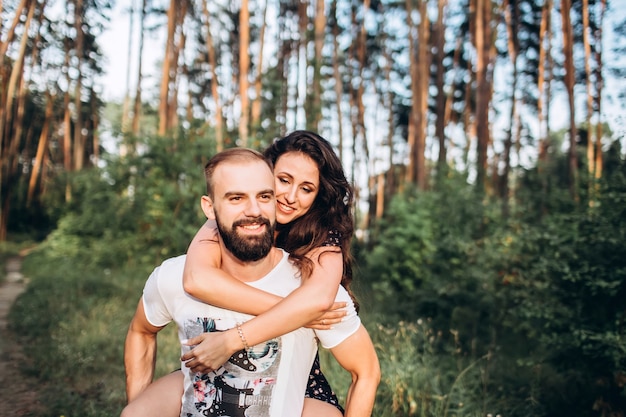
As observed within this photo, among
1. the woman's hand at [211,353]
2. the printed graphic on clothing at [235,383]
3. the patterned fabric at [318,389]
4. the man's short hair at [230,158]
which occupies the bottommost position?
the patterned fabric at [318,389]

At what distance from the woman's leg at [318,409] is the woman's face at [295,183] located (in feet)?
2.94

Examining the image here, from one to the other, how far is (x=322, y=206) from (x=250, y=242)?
0.86 metres

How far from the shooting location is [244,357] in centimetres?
187

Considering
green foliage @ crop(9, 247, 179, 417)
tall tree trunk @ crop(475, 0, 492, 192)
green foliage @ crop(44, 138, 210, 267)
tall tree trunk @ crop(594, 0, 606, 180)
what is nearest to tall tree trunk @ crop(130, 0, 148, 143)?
green foliage @ crop(44, 138, 210, 267)

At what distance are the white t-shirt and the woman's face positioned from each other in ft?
1.67

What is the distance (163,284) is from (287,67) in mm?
21223

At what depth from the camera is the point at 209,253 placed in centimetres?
205

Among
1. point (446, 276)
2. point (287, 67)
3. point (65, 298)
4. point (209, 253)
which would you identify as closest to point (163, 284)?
point (209, 253)

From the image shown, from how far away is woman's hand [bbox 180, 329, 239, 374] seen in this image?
68.9 inches

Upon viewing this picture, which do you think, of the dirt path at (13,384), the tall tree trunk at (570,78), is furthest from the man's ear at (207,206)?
the tall tree trunk at (570,78)

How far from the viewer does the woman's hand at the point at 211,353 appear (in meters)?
1.75

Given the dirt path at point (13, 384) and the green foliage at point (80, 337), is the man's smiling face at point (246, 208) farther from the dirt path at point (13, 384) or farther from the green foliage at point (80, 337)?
the dirt path at point (13, 384)

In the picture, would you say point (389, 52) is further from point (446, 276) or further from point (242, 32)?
point (446, 276)

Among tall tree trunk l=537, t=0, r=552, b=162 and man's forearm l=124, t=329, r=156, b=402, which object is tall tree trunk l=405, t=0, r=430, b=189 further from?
man's forearm l=124, t=329, r=156, b=402
